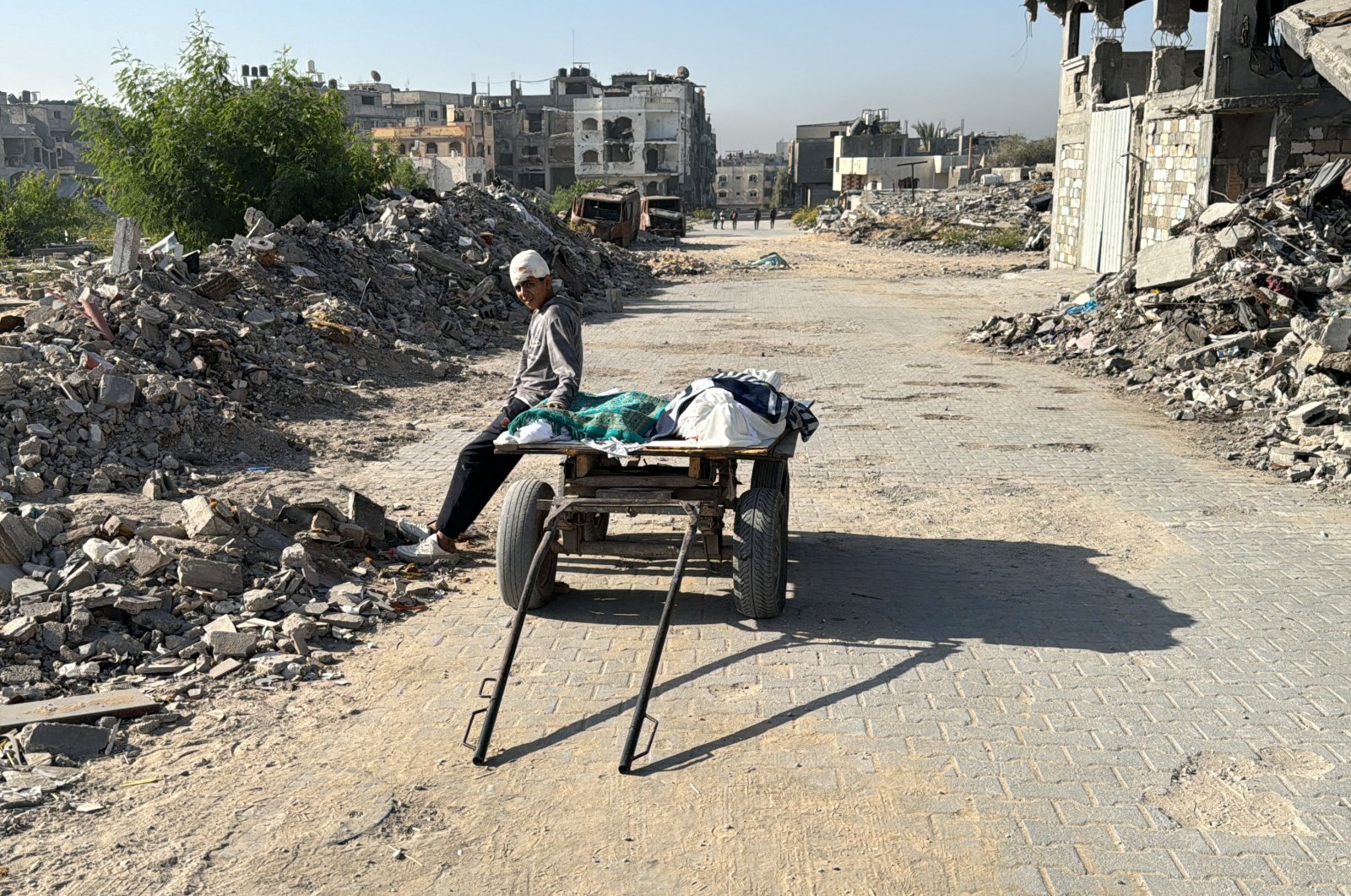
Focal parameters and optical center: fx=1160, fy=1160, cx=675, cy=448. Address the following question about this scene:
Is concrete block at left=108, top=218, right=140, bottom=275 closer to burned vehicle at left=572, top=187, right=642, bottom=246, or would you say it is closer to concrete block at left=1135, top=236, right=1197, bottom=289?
concrete block at left=1135, top=236, right=1197, bottom=289

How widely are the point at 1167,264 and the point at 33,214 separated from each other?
36.2 meters

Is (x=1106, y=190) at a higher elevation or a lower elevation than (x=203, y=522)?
higher

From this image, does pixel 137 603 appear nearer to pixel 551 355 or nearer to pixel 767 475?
pixel 551 355

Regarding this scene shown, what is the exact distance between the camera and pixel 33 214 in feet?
125

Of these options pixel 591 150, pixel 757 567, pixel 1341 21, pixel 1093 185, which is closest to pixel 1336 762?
pixel 757 567

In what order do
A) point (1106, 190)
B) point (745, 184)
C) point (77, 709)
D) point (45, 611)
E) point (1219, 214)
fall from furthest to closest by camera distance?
1. point (745, 184)
2. point (1106, 190)
3. point (1219, 214)
4. point (45, 611)
5. point (77, 709)

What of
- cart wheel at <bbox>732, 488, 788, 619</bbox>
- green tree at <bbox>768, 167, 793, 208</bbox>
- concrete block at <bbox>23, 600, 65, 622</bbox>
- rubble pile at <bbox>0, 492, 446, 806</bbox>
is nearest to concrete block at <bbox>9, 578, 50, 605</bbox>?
rubble pile at <bbox>0, 492, 446, 806</bbox>

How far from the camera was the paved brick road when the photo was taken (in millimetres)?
4074

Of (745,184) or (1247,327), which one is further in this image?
(745,184)

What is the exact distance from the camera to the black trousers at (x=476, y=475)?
6547 mm

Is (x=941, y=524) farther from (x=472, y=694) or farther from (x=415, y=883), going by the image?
(x=415, y=883)

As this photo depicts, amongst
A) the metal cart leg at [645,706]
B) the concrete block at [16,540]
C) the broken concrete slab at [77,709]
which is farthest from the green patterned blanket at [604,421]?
the concrete block at [16,540]

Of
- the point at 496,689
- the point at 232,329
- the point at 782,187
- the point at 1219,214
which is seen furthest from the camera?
the point at 782,187

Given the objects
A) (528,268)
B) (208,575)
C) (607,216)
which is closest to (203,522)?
(208,575)
